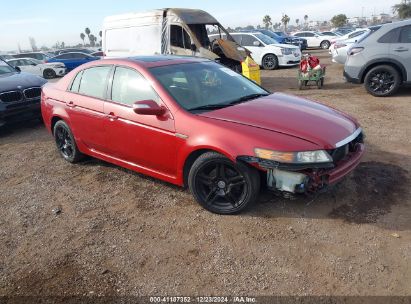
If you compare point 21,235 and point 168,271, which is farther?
point 21,235

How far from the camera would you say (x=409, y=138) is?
18.7 feet

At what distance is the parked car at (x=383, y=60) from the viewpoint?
8164 millimetres

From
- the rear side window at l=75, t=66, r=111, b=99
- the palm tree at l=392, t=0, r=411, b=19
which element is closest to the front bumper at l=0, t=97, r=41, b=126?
the rear side window at l=75, t=66, r=111, b=99

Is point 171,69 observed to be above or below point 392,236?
above

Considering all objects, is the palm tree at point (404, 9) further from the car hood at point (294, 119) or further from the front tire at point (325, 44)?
the car hood at point (294, 119)

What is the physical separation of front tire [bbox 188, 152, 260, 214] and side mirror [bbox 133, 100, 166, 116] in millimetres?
678

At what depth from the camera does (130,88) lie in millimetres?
4316

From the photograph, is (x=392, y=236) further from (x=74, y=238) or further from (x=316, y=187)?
(x=74, y=238)

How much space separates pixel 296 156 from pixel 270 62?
13.4 metres

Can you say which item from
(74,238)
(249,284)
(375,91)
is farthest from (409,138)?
(74,238)

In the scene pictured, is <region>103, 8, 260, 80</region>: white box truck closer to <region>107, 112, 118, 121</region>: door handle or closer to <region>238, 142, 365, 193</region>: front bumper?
<region>107, 112, 118, 121</region>: door handle

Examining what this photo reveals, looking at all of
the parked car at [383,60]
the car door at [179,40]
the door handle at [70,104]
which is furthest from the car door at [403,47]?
the door handle at [70,104]

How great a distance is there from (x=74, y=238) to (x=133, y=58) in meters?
2.33

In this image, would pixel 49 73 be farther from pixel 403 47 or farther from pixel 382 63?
pixel 403 47
